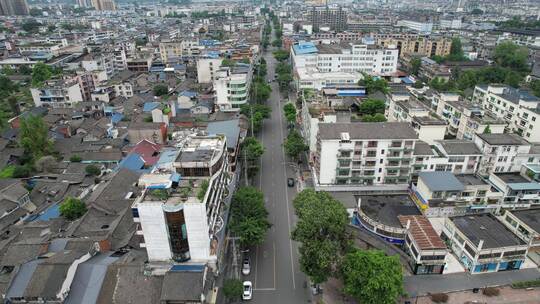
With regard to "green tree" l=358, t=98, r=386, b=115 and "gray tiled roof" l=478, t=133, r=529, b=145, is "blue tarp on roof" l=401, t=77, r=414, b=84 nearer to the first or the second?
"green tree" l=358, t=98, r=386, b=115

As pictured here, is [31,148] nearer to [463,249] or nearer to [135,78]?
[135,78]

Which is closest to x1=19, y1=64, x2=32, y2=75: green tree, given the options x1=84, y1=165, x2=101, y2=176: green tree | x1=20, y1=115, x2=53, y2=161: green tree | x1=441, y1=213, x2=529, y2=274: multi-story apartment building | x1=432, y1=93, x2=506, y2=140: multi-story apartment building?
x1=20, y1=115, x2=53, y2=161: green tree

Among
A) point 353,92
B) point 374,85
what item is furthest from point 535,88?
point 353,92

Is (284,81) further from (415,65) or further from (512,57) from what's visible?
(512,57)

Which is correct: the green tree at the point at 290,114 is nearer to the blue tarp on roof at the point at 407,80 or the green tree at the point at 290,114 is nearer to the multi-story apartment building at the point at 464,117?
Answer: the multi-story apartment building at the point at 464,117

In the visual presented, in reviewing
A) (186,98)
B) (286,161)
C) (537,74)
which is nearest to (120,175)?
(286,161)
